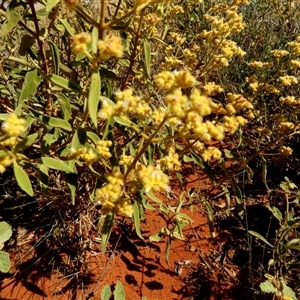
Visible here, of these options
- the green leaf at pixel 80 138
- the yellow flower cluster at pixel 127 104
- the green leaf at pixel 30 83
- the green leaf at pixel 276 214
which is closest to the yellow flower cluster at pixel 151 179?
the yellow flower cluster at pixel 127 104

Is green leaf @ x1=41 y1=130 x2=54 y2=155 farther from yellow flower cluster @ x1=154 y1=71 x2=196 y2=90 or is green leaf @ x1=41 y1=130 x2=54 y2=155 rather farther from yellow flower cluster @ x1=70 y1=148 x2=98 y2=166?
yellow flower cluster @ x1=154 y1=71 x2=196 y2=90

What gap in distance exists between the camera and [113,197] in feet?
3.89

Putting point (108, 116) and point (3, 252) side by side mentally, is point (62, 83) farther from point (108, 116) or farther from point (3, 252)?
point (3, 252)

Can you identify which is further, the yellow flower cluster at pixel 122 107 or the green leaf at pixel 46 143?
the green leaf at pixel 46 143

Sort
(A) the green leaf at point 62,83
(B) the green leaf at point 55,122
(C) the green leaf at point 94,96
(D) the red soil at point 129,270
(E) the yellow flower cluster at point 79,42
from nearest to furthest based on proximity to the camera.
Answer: (E) the yellow flower cluster at point 79,42 < (C) the green leaf at point 94,96 < (A) the green leaf at point 62,83 < (B) the green leaf at point 55,122 < (D) the red soil at point 129,270

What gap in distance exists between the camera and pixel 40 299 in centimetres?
214

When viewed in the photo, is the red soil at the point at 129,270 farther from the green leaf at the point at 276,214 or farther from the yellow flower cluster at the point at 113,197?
the yellow flower cluster at the point at 113,197

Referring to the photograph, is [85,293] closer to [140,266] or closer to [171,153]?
[140,266]

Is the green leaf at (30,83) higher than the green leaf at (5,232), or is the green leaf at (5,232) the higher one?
the green leaf at (30,83)

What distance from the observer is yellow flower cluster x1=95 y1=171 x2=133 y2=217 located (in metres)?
1.20

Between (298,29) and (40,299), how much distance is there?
4392 mm

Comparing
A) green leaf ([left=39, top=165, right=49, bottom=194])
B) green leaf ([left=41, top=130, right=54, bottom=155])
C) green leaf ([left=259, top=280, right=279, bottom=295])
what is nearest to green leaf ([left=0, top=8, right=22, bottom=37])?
green leaf ([left=41, top=130, right=54, bottom=155])

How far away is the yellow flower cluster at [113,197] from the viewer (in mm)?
1198

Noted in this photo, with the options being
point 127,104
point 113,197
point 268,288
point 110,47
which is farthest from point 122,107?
point 268,288
